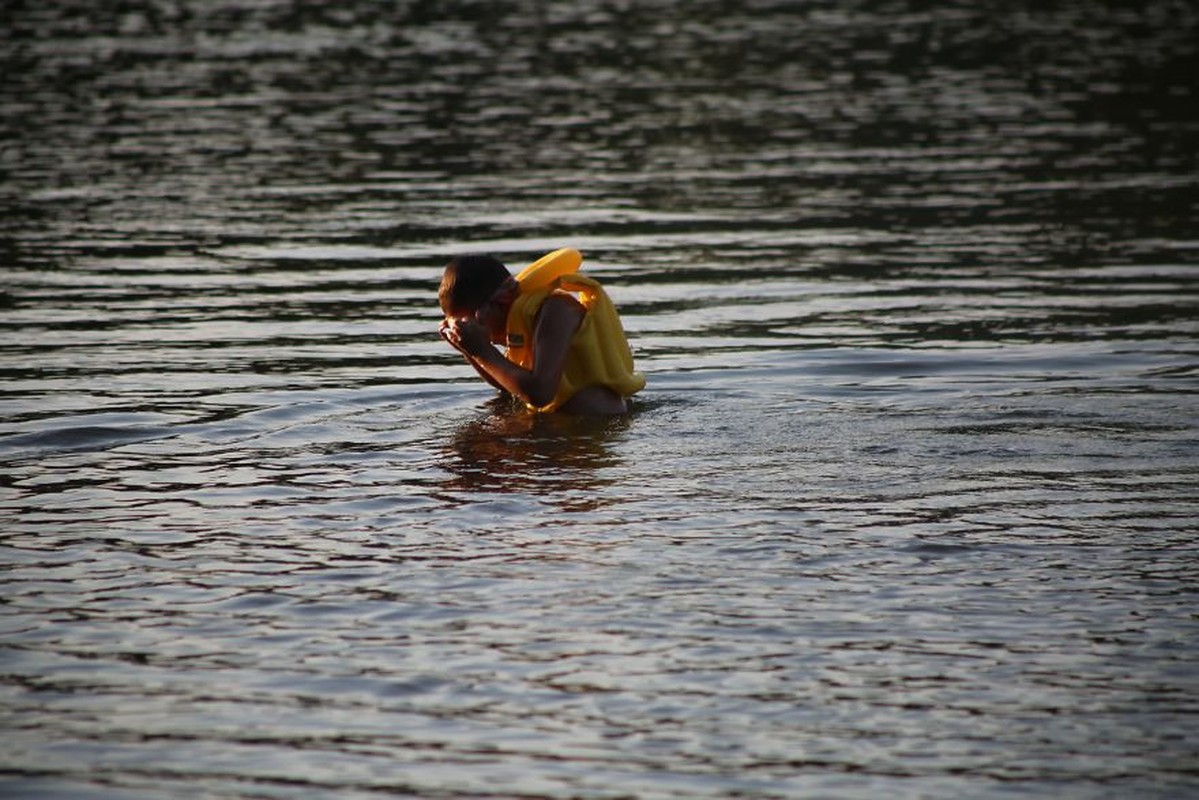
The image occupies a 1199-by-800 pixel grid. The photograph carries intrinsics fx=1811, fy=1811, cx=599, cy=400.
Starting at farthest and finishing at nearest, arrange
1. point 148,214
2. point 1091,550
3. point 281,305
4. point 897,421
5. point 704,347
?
1. point 148,214
2. point 281,305
3. point 704,347
4. point 897,421
5. point 1091,550

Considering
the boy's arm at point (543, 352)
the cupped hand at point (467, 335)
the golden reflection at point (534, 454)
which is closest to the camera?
the golden reflection at point (534, 454)

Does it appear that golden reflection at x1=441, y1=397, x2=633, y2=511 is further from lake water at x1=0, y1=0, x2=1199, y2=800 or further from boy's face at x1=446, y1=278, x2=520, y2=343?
boy's face at x1=446, y1=278, x2=520, y2=343

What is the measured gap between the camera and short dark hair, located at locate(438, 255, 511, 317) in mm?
9648

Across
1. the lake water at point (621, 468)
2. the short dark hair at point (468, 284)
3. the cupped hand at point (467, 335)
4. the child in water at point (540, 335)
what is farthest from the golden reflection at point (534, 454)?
the short dark hair at point (468, 284)

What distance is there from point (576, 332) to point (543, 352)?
Result: 244 millimetres

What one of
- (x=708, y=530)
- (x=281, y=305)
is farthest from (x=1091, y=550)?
(x=281, y=305)

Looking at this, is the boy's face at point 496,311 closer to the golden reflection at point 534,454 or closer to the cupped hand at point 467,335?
the cupped hand at point 467,335

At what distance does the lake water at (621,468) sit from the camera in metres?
5.72

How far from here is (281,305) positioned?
44.8ft

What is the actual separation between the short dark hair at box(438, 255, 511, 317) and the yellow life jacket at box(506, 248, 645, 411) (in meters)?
0.23

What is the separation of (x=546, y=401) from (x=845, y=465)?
1881 millimetres

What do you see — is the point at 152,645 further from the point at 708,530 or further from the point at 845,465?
the point at 845,465

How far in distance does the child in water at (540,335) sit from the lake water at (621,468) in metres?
0.26

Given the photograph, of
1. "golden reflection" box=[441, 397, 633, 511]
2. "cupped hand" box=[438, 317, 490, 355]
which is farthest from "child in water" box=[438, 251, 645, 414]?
"golden reflection" box=[441, 397, 633, 511]
